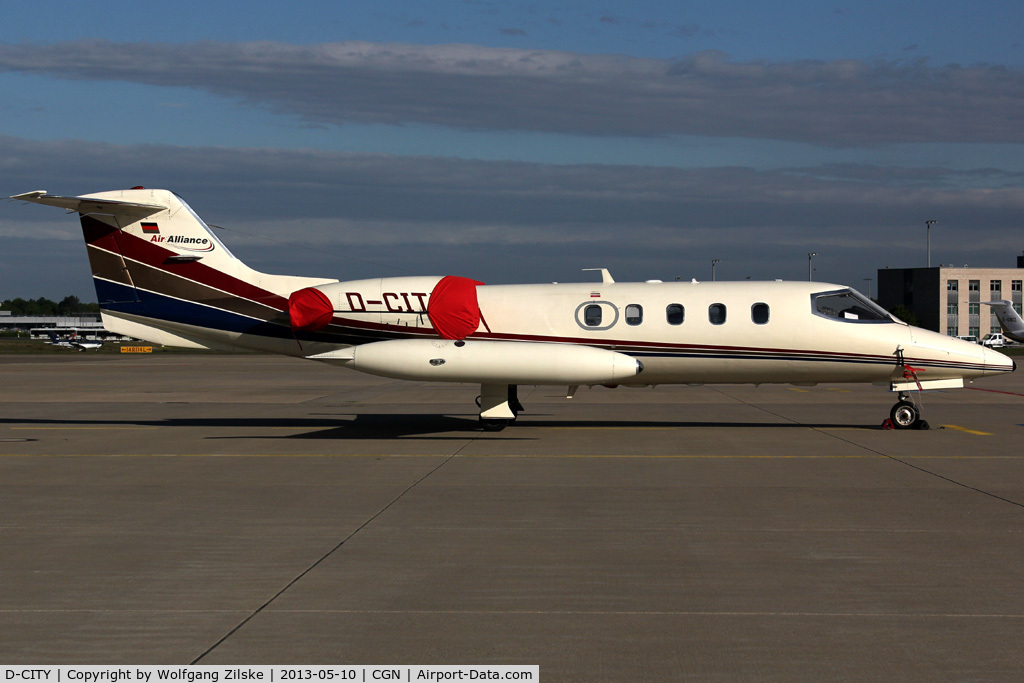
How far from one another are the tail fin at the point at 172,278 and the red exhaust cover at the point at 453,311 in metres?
2.92

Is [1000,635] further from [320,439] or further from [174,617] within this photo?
[320,439]

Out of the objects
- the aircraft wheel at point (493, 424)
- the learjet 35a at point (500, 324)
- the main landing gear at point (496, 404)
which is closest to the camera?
the learjet 35a at point (500, 324)

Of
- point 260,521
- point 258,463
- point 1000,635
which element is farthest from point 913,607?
point 258,463

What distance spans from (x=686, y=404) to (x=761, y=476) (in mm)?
14235

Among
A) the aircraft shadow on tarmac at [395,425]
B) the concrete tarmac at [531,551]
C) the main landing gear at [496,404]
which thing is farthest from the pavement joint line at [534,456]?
the main landing gear at [496,404]

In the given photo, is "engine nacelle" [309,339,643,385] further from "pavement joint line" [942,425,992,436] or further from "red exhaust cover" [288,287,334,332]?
"pavement joint line" [942,425,992,436]

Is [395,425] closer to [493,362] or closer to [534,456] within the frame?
[493,362]

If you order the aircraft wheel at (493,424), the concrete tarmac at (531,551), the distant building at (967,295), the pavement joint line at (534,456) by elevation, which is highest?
the concrete tarmac at (531,551)

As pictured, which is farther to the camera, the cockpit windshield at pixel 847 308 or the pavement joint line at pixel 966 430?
the cockpit windshield at pixel 847 308

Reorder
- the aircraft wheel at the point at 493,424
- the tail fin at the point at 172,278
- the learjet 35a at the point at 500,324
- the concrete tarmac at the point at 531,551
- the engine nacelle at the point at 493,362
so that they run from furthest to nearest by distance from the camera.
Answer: the tail fin at the point at 172,278 < the aircraft wheel at the point at 493,424 < the learjet 35a at the point at 500,324 < the engine nacelle at the point at 493,362 < the concrete tarmac at the point at 531,551

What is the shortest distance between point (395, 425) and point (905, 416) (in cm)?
1086

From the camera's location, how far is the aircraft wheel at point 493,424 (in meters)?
20.1

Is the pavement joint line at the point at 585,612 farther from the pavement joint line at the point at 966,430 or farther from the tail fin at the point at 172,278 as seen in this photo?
the tail fin at the point at 172,278

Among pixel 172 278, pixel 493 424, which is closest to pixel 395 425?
pixel 493 424
